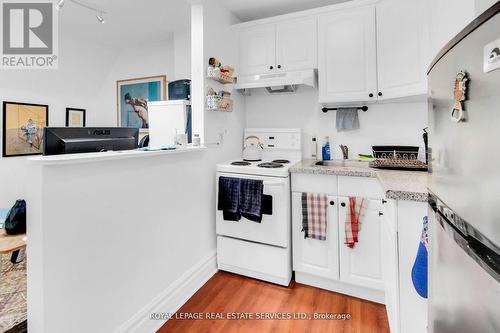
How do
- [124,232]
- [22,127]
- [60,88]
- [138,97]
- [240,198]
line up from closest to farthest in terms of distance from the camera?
1. [124,232]
2. [240,198]
3. [22,127]
4. [60,88]
5. [138,97]

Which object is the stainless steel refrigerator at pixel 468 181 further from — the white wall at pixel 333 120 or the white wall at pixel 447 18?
the white wall at pixel 333 120

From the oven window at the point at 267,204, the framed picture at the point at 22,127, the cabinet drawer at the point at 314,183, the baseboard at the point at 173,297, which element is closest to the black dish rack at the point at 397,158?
the cabinet drawer at the point at 314,183

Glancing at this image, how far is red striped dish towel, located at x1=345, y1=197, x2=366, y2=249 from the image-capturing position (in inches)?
74.7

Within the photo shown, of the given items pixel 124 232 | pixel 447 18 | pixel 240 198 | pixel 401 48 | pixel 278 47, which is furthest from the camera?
pixel 278 47

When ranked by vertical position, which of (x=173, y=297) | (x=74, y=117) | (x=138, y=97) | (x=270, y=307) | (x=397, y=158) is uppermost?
(x=138, y=97)

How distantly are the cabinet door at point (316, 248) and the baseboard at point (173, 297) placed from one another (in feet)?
2.59

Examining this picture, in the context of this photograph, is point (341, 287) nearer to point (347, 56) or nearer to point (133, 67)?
point (347, 56)

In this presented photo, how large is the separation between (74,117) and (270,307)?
3481mm

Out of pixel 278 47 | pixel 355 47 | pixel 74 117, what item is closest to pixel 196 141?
pixel 278 47

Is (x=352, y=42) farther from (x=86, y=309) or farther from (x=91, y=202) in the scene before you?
(x=86, y=309)

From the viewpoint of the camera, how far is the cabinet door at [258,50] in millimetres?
2512

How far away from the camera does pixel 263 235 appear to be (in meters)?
2.16

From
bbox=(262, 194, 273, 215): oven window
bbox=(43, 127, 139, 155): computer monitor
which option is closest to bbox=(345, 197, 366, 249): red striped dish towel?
bbox=(262, 194, 273, 215): oven window

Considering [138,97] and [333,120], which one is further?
[138,97]
